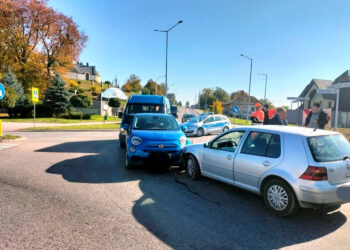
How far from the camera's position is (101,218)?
3766 millimetres

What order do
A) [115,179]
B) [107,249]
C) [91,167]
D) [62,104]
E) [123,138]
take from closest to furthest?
[107,249], [115,179], [91,167], [123,138], [62,104]

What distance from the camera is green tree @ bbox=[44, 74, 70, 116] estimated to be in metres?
31.2

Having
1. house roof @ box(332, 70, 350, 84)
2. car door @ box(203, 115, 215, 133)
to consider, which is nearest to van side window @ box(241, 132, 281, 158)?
car door @ box(203, 115, 215, 133)

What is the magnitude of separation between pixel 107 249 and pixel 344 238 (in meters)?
3.24

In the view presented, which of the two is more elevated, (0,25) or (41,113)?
(0,25)

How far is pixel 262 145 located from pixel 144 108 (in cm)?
752

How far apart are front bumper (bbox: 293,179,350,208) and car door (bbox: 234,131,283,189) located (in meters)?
0.53

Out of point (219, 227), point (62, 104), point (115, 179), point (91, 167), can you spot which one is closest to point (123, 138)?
point (91, 167)

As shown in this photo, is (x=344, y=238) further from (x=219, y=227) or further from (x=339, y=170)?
(x=219, y=227)

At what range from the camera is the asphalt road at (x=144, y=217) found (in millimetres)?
3160

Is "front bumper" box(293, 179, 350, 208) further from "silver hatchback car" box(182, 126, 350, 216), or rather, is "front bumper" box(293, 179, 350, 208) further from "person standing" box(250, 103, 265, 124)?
"person standing" box(250, 103, 265, 124)

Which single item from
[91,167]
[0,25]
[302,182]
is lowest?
[91,167]

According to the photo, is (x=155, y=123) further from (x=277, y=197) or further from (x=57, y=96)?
(x=57, y=96)

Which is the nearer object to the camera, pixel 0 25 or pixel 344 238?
pixel 344 238
